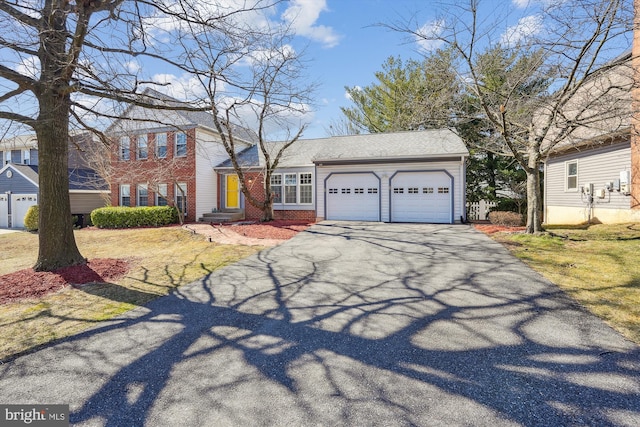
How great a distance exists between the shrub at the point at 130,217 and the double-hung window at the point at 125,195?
103 inches

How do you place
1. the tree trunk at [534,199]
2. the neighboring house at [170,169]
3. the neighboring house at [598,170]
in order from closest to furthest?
the neighboring house at [598,170], the tree trunk at [534,199], the neighboring house at [170,169]

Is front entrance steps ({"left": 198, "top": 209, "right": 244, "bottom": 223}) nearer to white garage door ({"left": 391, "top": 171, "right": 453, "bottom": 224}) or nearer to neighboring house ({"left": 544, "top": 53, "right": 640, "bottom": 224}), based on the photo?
white garage door ({"left": 391, "top": 171, "right": 453, "bottom": 224})

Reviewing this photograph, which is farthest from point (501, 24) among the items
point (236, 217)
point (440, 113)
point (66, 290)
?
point (236, 217)

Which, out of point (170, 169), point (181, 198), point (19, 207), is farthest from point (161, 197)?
point (19, 207)

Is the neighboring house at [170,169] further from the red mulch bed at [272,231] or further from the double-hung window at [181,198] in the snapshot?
the red mulch bed at [272,231]

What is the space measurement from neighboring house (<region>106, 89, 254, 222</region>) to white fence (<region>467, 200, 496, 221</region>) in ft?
42.2

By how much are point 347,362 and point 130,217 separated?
15.6 metres

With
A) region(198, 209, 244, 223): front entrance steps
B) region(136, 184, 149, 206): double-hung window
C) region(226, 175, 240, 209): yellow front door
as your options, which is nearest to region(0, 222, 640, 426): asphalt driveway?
region(198, 209, 244, 223): front entrance steps

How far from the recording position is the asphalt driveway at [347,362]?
7.99ft

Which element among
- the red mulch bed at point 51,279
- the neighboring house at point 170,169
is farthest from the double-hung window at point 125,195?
the red mulch bed at point 51,279

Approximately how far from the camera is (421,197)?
1360 centimetres

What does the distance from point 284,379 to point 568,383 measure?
2461mm

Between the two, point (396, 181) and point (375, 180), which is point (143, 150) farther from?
point (396, 181)

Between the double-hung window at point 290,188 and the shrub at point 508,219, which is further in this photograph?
the double-hung window at point 290,188
